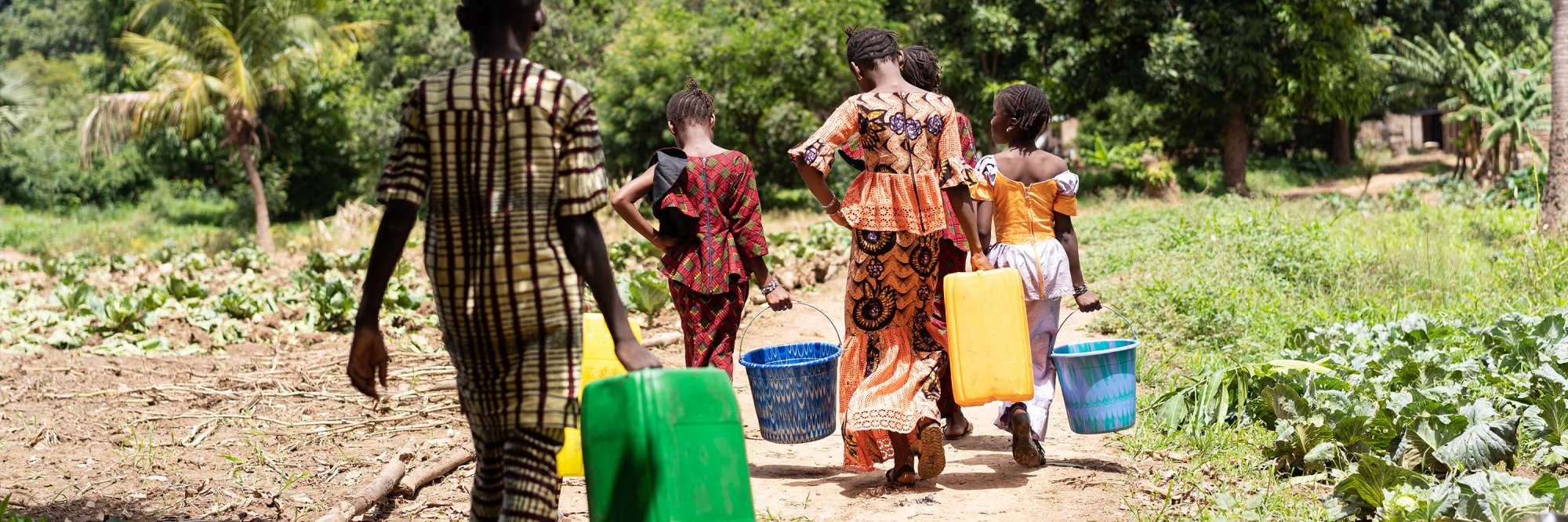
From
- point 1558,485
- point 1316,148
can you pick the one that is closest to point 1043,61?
point 1316,148

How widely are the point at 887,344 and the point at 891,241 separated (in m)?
0.39

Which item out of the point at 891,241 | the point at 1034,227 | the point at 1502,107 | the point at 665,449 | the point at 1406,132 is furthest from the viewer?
the point at 1406,132

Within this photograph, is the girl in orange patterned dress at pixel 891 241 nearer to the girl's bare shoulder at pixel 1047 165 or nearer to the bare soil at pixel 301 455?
the bare soil at pixel 301 455

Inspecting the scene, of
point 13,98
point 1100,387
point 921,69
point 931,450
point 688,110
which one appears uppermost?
point 13,98

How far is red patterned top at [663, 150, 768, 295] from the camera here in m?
4.60

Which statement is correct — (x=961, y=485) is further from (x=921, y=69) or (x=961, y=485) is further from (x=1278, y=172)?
(x=1278, y=172)

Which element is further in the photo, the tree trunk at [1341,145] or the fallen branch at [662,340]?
the tree trunk at [1341,145]

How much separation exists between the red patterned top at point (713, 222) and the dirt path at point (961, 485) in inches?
33.8

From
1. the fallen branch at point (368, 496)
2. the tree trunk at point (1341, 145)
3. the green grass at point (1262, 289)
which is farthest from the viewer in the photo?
the tree trunk at point (1341, 145)

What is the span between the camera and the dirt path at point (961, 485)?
13.7 feet

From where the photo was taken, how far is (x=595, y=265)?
2.63 metres

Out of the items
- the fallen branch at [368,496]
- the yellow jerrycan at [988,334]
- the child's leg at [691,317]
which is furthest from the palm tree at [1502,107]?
the fallen branch at [368,496]

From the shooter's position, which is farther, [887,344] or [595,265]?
[887,344]

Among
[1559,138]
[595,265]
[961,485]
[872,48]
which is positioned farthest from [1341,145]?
[595,265]
